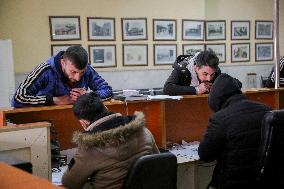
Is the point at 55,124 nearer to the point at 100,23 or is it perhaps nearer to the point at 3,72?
the point at 3,72

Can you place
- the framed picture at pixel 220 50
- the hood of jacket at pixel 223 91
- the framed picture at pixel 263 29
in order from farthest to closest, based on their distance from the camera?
the framed picture at pixel 263 29, the framed picture at pixel 220 50, the hood of jacket at pixel 223 91

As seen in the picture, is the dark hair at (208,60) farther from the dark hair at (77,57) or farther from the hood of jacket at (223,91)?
the dark hair at (77,57)

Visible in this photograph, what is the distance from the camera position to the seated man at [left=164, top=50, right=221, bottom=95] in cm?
371

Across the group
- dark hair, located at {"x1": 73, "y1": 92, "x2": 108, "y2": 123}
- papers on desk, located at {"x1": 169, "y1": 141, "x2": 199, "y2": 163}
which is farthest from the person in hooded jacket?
dark hair, located at {"x1": 73, "y1": 92, "x2": 108, "y2": 123}

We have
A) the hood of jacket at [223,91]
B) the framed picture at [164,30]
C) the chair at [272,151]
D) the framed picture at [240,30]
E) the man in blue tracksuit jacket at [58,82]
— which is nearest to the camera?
the chair at [272,151]

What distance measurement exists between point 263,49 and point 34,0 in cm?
452

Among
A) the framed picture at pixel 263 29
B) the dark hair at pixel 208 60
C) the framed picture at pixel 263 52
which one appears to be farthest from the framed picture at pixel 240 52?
the dark hair at pixel 208 60

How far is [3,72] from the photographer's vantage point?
18.6 ft

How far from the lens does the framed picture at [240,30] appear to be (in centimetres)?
791

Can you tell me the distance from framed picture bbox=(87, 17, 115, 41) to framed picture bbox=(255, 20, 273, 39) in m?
3.07

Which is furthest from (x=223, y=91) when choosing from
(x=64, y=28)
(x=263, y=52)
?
(x=263, y=52)

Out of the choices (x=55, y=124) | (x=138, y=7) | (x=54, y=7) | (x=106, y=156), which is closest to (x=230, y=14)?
(x=138, y=7)

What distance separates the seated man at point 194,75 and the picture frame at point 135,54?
285 cm

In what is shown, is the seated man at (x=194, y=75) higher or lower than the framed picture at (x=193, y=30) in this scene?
lower
